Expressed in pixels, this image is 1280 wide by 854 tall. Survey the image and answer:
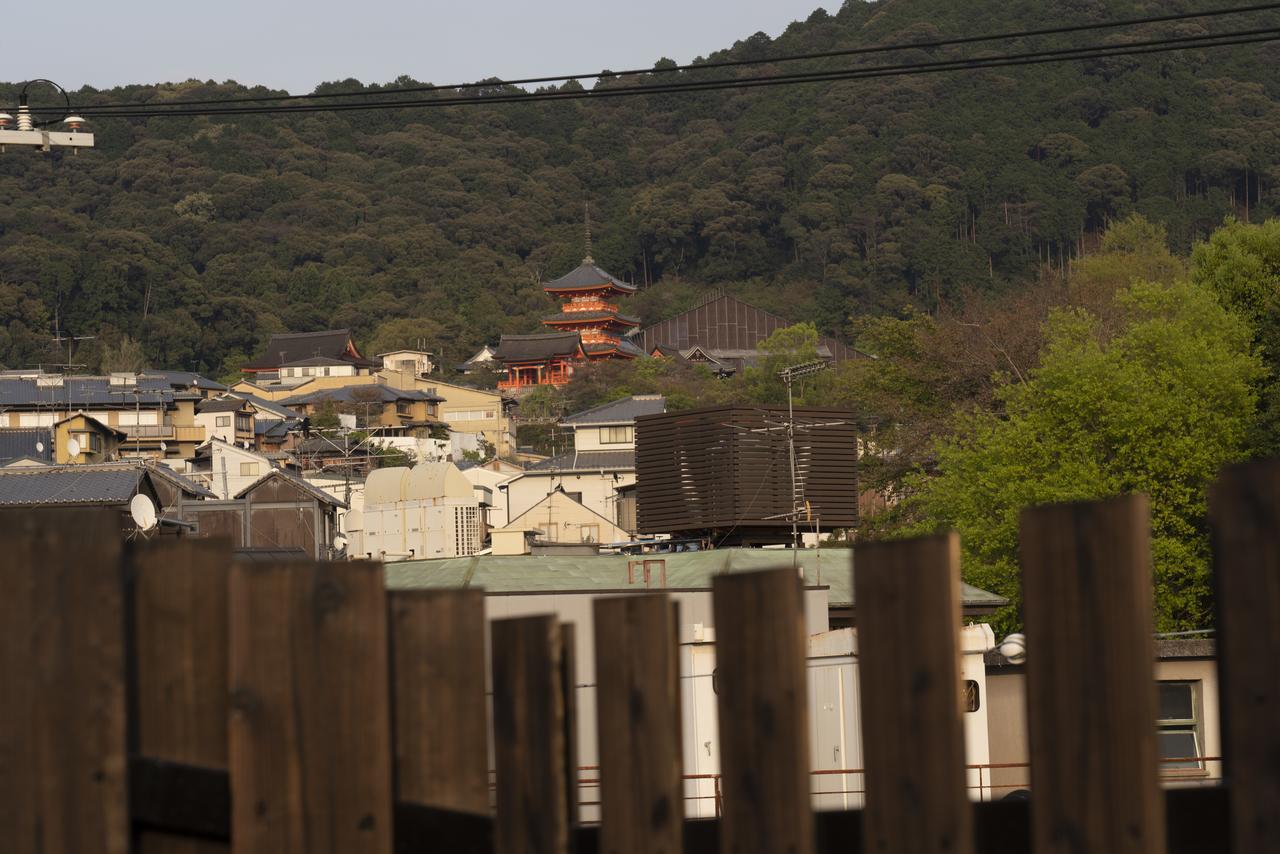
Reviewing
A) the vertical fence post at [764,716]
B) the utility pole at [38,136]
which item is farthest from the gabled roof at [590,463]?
the vertical fence post at [764,716]

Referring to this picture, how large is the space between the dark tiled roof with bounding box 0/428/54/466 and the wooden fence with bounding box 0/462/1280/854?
159 ft

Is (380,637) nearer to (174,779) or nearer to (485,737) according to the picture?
(485,737)

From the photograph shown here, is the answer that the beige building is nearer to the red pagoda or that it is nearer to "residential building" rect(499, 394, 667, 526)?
"residential building" rect(499, 394, 667, 526)

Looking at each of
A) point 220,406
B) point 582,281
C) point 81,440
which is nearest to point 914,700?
point 81,440

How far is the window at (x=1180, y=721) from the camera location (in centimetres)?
1480

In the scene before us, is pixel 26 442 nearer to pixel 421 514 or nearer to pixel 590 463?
pixel 421 514

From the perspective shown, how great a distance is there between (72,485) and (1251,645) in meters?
28.3

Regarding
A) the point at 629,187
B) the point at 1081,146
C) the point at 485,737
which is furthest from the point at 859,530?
the point at 629,187

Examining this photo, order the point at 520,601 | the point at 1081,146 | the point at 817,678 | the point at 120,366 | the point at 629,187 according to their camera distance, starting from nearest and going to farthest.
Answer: the point at 817,678, the point at 520,601, the point at 120,366, the point at 1081,146, the point at 629,187

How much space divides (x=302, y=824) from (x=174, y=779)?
7.7 inches

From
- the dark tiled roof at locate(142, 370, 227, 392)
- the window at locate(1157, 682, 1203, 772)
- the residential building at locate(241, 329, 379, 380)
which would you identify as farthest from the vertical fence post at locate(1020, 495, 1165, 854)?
the residential building at locate(241, 329, 379, 380)

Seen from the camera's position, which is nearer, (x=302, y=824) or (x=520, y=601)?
(x=302, y=824)

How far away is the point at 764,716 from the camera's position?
2143mm

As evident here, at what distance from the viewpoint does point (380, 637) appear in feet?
7.32
